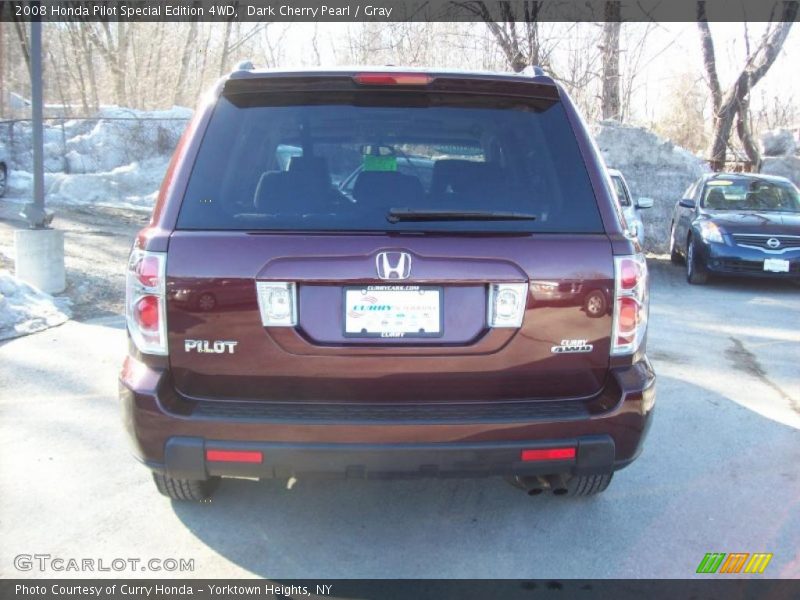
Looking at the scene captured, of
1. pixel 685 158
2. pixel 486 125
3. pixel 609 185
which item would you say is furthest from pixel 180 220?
pixel 685 158

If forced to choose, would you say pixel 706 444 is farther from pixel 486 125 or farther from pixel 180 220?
pixel 180 220

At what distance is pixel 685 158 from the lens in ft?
55.3

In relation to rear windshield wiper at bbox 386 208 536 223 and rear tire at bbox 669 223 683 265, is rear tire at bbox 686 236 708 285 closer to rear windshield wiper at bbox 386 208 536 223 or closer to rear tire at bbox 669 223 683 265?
rear tire at bbox 669 223 683 265

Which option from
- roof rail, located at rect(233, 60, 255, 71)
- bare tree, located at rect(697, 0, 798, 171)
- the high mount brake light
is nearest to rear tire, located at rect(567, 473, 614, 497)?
the high mount brake light

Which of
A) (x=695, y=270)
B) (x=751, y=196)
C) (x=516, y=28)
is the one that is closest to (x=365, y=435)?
(x=695, y=270)

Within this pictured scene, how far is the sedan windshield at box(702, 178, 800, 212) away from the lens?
11422 mm

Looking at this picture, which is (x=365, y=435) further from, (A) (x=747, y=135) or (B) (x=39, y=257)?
(A) (x=747, y=135)

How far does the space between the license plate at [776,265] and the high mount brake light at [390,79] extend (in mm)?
8553

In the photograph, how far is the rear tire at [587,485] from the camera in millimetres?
3516

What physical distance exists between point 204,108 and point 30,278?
5.71 metres

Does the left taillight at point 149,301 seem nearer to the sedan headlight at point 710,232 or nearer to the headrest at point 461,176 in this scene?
the headrest at point 461,176

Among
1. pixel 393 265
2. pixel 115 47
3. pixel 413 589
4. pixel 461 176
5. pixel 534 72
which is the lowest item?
pixel 413 589

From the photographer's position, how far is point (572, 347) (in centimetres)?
286

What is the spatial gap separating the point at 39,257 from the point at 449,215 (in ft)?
20.8
